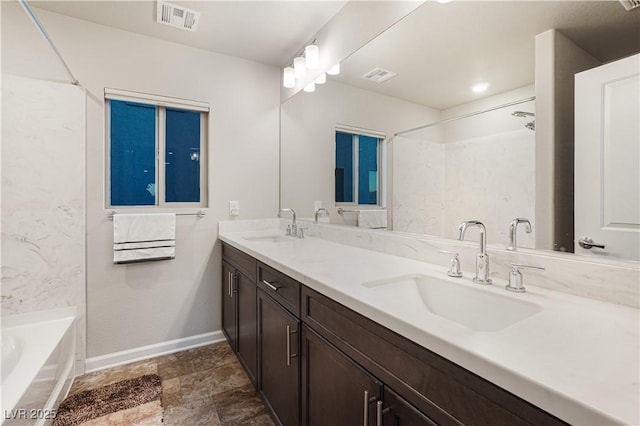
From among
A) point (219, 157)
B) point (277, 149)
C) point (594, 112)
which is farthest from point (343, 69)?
point (594, 112)

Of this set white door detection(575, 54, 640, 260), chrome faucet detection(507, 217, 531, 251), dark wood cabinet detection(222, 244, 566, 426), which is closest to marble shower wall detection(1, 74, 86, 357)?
dark wood cabinet detection(222, 244, 566, 426)

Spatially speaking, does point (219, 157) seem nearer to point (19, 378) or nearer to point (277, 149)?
point (277, 149)

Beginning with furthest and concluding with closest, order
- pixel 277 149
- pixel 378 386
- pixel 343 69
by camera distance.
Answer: pixel 277 149
pixel 343 69
pixel 378 386

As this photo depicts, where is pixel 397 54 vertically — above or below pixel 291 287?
above

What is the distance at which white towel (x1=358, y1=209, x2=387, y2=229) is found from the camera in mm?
1716

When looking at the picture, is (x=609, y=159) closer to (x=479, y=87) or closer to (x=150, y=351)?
(x=479, y=87)

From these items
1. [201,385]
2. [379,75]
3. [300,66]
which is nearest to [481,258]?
[379,75]

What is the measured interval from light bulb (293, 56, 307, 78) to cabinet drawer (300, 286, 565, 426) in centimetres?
196

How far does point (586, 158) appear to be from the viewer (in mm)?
892

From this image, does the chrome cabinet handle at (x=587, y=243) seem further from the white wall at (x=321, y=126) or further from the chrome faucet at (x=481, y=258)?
the white wall at (x=321, y=126)

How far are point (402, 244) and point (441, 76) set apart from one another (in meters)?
0.81

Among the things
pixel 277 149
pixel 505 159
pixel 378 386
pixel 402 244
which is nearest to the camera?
pixel 378 386

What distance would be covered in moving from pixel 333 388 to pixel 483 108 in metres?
1.19

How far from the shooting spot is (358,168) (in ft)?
6.48
